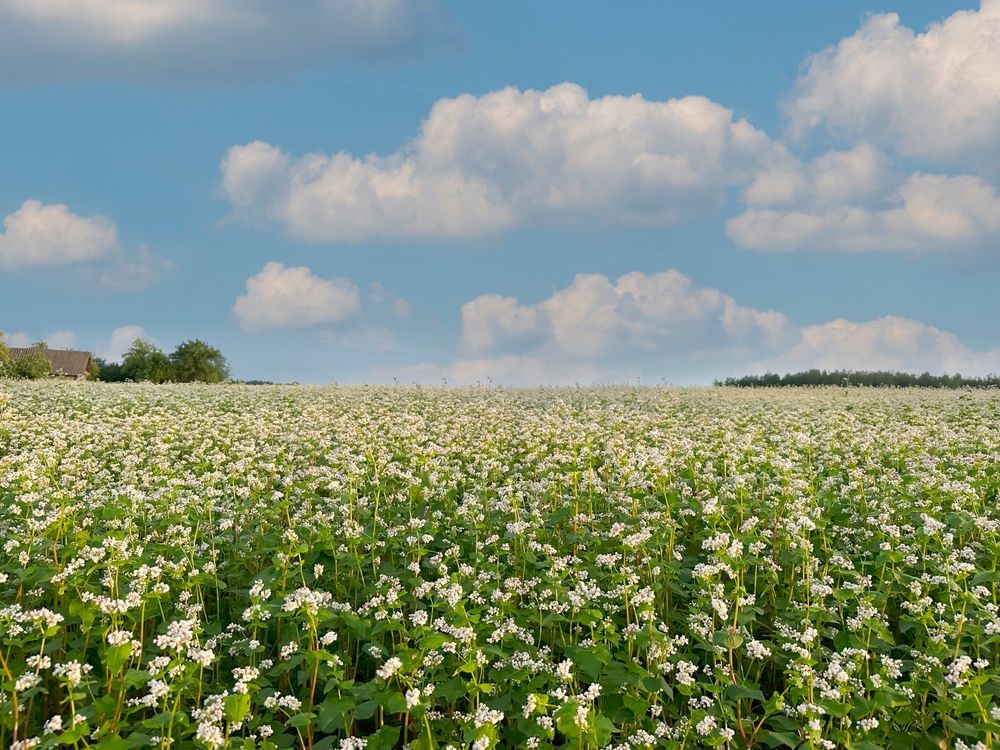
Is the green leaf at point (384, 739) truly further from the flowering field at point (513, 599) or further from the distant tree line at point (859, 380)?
the distant tree line at point (859, 380)

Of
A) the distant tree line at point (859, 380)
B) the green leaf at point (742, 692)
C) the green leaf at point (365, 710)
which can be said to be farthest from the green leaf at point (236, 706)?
the distant tree line at point (859, 380)

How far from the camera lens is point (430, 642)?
5.79 m

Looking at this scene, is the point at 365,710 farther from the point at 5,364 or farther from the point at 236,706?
the point at 5,364

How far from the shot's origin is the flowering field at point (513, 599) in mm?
6141

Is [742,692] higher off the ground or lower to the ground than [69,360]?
lower

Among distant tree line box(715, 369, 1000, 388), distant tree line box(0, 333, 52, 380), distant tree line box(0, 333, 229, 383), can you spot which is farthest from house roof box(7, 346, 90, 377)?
distant tree line box(715, 369, 1000, 388)

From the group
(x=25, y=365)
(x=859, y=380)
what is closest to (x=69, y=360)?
(x=25, y=365)

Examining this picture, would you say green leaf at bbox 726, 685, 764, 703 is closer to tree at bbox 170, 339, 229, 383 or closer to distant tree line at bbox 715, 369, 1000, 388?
distant tree line at bbox 715, 369, 1000, 388

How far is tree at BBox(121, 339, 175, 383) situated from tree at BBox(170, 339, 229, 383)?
116 cm

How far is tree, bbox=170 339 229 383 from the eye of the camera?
102312mm

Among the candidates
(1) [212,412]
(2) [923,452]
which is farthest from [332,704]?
(1) [212,412]

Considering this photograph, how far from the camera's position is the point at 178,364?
336 feet

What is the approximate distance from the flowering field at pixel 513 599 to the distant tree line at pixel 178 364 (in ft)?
300

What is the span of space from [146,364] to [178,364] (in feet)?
13.6
